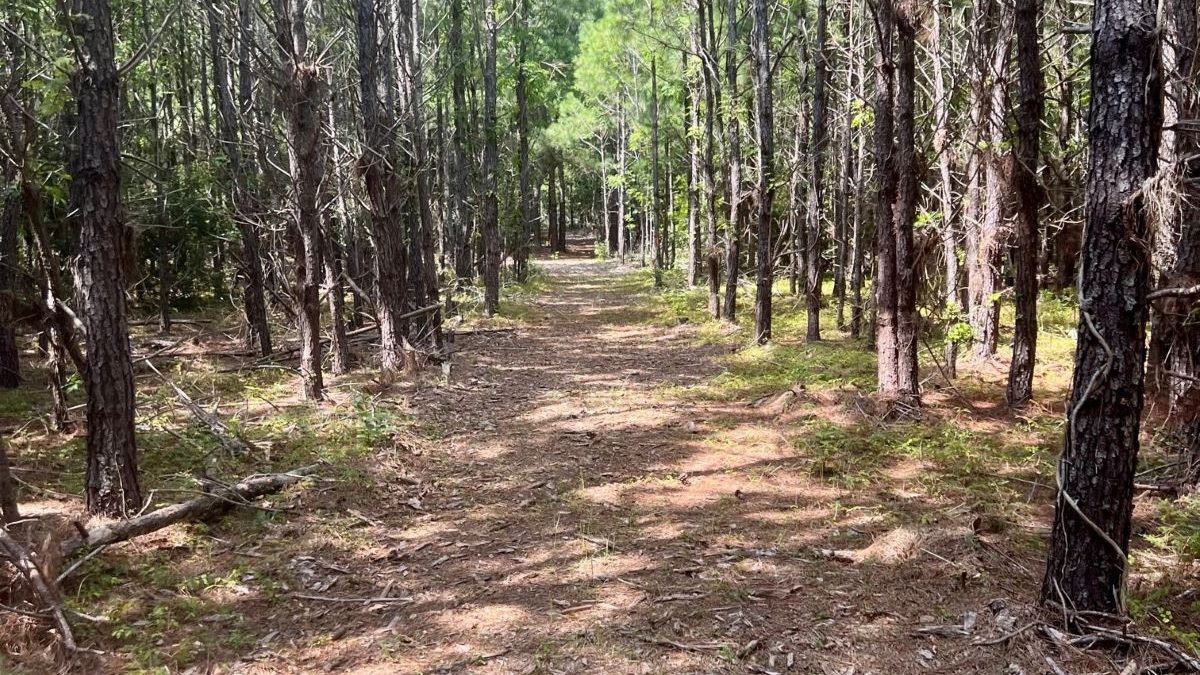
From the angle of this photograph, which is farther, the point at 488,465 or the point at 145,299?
the point at 145,299

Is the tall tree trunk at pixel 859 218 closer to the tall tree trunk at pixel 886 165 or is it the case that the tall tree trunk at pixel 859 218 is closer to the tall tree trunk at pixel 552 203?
the tall tree trunk at pixel 886 165

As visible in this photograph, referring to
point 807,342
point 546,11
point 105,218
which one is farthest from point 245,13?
point 546,11

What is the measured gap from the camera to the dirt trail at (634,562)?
4051 mm

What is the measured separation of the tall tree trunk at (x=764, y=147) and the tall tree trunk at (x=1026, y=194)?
5272mm

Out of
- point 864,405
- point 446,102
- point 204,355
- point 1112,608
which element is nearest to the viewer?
point 1112,608

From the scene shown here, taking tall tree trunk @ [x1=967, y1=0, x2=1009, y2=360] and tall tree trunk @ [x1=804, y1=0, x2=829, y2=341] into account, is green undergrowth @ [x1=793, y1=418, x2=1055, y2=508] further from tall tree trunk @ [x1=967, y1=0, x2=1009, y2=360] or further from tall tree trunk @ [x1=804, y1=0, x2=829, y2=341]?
tall tree trunk @ [x1=804, y1=0, x2=829, y2=341]

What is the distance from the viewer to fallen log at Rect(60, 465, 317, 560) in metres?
4.76

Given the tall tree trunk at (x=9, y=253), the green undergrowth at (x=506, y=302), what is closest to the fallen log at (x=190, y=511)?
the tall tree trunk at (x=9, y=253)

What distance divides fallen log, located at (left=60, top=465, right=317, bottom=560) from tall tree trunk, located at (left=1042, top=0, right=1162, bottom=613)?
18.8 feet

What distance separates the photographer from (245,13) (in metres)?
10.4

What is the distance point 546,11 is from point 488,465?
74.7 ft

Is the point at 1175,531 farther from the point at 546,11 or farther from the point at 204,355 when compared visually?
the point at 546,11

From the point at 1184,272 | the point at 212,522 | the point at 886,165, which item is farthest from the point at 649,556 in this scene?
the point at 886,165

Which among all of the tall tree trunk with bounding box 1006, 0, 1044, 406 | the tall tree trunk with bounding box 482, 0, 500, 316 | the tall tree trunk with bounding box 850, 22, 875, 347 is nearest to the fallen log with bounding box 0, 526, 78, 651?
the tall tree trunk with bounding box 1006, 0, 1044, 406
